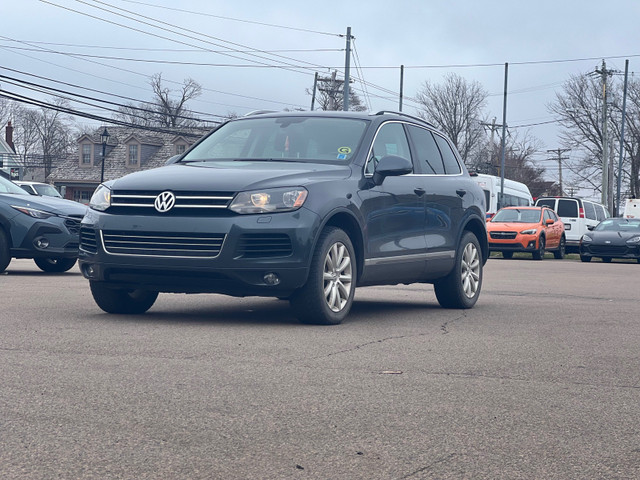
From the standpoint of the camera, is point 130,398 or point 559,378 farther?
point 559,378

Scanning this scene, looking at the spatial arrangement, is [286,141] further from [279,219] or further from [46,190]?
[46,190]

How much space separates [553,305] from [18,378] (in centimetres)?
686

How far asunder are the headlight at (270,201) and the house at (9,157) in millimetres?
64733

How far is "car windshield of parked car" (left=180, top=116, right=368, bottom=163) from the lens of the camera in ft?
28.5

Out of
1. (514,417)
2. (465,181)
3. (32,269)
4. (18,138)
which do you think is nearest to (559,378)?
(514,417)

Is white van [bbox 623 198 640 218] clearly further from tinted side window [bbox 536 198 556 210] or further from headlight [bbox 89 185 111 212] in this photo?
headlight [bbox 89 185 111 212]

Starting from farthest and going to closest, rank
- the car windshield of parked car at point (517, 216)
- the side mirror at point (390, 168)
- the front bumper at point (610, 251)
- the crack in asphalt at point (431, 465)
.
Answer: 1. the car windshield of parked car at point (517, 216)
2. the front bumper at point (610, 251)
3. the side mirror at point (390, 168)
4. the crack in asphalt at point (431, 465)

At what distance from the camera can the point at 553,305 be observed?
10.7m

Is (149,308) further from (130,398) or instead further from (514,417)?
(514,417)

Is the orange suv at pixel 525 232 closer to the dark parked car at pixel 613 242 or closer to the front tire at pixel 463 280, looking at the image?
the dark parked car at pixel 613 242

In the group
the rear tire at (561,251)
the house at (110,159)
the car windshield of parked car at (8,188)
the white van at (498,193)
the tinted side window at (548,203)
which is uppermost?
the house at (110,159)

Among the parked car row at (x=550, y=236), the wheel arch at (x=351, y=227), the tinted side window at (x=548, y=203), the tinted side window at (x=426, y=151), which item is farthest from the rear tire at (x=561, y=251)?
the wheel arch at (x=351, y=227)

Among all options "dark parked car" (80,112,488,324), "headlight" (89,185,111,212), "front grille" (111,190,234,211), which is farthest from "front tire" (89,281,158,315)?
"front grille" (111,190,234,211)

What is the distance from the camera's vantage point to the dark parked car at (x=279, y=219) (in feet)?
24.5
